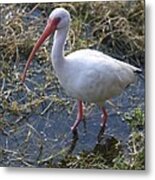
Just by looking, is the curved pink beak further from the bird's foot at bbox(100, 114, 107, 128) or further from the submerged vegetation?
the bird's foot at bbox(100, 114, 107, 128)

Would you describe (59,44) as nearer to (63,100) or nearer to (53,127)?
(63,100)

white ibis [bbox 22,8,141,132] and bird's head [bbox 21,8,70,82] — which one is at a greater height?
bird's head [bbox 21,8,70,82]

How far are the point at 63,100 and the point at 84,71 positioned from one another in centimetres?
15

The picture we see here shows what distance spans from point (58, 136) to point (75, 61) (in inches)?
12.0

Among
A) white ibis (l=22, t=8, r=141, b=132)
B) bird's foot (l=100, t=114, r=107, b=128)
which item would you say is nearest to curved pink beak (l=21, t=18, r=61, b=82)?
white ibis (l=22, t=8, r=141, b=132)

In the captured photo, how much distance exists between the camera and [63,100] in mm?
2197

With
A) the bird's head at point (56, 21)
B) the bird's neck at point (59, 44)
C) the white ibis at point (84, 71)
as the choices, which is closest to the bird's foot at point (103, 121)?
the white ibis at point (84, 71)

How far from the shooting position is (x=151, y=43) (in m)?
2.12

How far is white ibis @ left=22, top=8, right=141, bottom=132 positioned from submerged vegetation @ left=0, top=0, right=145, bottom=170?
0.09 feet

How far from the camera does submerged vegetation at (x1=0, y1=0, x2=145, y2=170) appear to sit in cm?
213

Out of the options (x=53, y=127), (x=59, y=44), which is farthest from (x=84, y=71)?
(x=53, y=127)

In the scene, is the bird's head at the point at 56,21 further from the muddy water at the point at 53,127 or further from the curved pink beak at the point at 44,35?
the muddy water at the point at 53,127

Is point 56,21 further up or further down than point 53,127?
further up

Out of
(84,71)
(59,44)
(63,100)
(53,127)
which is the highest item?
(59,44)
